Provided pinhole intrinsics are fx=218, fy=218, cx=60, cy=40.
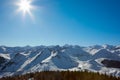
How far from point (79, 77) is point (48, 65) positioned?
185 meters

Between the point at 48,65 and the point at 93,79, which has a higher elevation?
the point at 48,65

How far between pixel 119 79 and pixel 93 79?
0.95 m

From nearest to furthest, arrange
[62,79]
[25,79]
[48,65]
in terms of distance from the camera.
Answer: [62,79]
[25,79]
[48,65]

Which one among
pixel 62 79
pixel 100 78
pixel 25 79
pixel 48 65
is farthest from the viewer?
pixel 48 65

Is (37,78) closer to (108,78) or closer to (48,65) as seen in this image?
(108,78)

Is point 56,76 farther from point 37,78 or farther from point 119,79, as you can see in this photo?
point 119,79

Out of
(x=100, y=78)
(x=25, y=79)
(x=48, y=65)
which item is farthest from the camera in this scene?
(x=48, y=65)

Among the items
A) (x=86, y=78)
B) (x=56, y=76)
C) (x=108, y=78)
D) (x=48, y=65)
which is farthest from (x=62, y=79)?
(x=48, y=65)

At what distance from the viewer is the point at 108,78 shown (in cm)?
775

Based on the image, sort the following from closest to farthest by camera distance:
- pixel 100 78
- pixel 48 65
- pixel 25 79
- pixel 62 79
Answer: pixel 100 78 < pixel 62 79 < pixel 25 79 < pixel 48 65

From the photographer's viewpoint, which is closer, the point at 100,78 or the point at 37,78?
the point at 100,78

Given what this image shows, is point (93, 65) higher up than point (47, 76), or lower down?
higher up

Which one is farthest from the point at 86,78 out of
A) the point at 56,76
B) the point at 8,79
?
the point at 8,79

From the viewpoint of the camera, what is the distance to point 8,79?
9.53 meters
